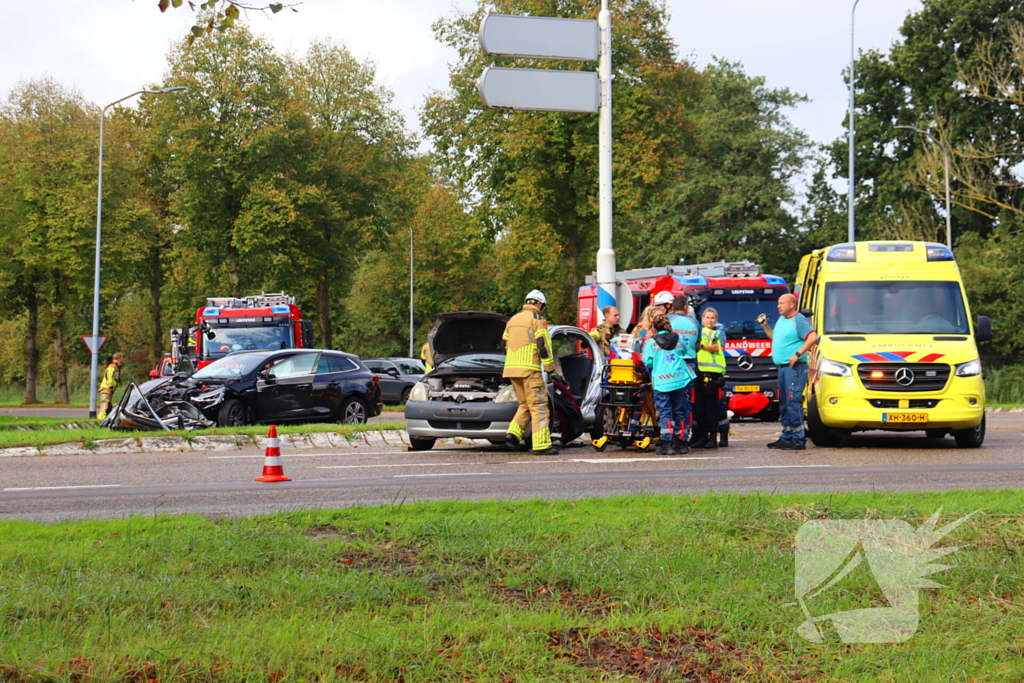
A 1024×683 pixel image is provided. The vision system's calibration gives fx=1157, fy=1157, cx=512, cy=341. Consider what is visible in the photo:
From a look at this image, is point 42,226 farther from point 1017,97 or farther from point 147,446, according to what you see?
point 1017,97

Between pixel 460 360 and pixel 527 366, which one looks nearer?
pixel 527 366

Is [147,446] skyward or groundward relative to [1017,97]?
groundward

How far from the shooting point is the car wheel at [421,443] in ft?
51.2

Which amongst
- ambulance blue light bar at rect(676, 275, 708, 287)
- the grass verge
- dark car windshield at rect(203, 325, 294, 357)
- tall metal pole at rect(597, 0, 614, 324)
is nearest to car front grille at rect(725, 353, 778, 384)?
ambulance blue light bar at rect(676, 275, 708, 287)

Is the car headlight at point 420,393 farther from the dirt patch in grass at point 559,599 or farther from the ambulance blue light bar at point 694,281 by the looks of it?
the dirt patch in grass at point 559,599

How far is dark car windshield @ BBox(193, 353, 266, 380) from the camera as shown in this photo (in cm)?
1984

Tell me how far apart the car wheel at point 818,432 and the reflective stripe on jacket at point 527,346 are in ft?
12.0

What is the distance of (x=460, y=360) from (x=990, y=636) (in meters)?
10.8

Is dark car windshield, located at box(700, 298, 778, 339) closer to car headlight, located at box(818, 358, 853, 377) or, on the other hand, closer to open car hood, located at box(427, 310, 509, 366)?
open car hood, located at box(427, 310, 509, 366)

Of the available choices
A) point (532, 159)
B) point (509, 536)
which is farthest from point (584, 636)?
point (532, 159)

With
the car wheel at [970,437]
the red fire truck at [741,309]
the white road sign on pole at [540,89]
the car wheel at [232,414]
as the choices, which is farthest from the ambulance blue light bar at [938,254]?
the car wheel at [232,414]

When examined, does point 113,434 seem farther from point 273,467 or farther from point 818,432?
point 818,432

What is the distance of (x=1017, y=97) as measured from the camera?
34750mm

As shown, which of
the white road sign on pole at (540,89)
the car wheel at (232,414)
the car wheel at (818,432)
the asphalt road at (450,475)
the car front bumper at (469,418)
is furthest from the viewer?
the car wheel at (232,414)
